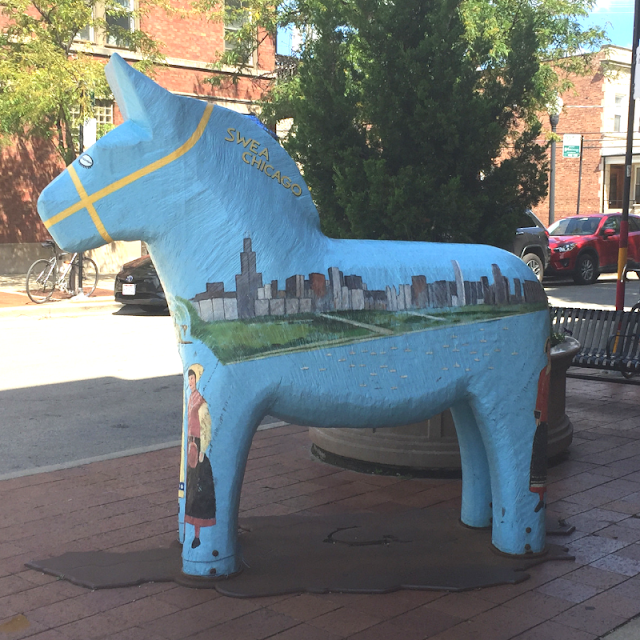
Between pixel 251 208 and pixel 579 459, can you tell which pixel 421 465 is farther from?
pixel 251 208

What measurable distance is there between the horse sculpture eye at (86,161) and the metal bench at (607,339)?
6336 mm

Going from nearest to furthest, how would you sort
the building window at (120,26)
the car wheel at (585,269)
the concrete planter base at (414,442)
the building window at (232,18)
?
the concrete planter base at (414,442)
the building window at (120,26)
the building window at (232,18)
the car wheel at (585,269)

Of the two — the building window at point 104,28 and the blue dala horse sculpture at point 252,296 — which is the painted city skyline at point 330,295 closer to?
the blue dala horse sculpture at point 252,296

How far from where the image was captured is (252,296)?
11.6 feet

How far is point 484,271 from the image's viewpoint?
383 cm

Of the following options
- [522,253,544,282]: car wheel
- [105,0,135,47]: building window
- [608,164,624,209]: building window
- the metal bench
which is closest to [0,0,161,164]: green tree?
[105,0,135,47]: building window

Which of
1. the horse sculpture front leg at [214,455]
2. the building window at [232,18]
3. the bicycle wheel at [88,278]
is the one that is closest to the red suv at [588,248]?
the building window at [232,18]

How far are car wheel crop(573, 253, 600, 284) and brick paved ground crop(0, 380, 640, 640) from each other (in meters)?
15.0

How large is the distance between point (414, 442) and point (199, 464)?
222 centimetres

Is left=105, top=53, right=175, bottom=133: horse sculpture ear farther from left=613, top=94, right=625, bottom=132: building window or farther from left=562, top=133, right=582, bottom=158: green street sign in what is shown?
left=613, top=94, right=625, bottom=132: building window

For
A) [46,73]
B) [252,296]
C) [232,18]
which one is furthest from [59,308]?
[252,296]

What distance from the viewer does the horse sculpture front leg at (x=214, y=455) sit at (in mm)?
3543

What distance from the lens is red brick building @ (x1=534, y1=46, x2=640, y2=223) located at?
125 feet

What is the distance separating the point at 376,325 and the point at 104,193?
4.35 feet
